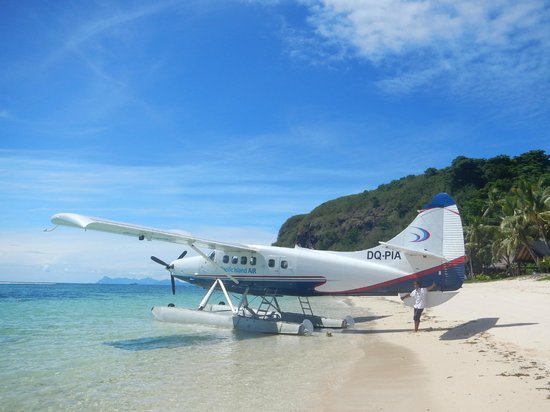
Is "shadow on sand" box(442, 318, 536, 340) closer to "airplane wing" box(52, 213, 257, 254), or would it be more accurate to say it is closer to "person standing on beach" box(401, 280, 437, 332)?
"person standing on beach" box(401, 280, 437, 332)

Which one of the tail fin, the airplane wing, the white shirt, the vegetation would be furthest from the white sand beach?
the vegetation

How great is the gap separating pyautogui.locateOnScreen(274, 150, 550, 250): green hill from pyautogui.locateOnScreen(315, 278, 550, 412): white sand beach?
39.2 m

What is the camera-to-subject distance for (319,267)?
1448cm

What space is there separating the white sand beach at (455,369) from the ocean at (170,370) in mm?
498

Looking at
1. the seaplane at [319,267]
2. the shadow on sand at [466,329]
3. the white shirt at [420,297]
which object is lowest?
the shadow on sand at [466,329]

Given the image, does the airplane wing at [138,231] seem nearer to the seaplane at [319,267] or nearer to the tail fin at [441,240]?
the seaplane at [319,267]

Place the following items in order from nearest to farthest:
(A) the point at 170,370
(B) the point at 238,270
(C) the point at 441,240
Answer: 1. (A) the point at 170,370
2. (C) the point at 441,240
3. (B) the point at 238,270

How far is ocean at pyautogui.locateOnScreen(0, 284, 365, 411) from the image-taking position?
6.68 m

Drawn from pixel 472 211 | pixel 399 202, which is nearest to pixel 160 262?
pixel 472 211

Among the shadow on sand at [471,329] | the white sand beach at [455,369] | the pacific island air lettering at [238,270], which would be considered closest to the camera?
the white sand beach at [455,369]

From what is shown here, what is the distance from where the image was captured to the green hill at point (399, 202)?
64188mm

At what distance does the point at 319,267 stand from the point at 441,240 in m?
3.68

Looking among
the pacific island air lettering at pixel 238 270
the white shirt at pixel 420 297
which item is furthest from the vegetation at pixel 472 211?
the pacific island air lettering at pixel 238 270

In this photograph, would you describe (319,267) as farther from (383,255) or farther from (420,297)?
(420,297)
